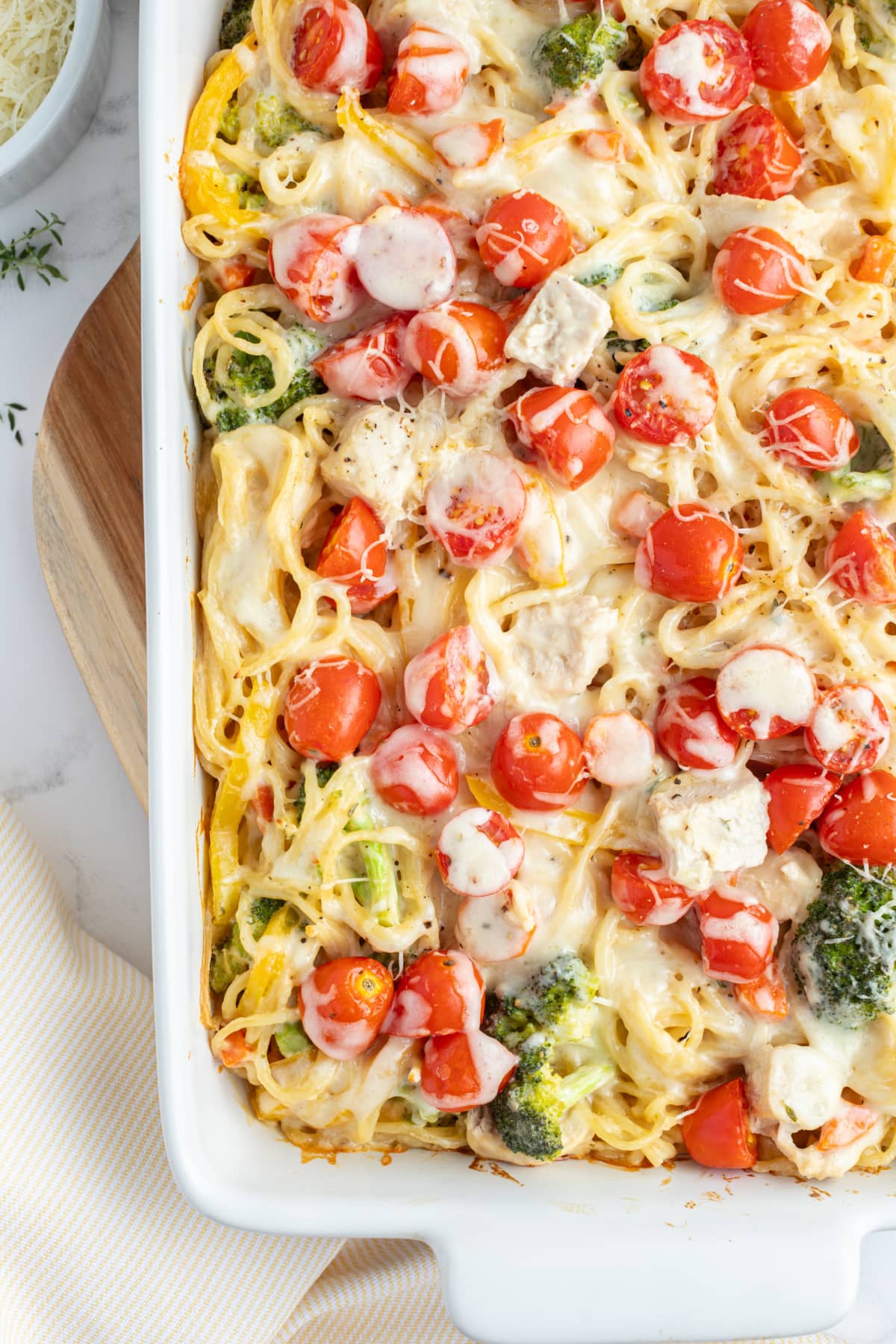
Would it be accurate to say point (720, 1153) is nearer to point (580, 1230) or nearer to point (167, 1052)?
point (580, 1230)

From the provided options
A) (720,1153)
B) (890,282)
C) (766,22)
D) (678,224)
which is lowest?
(720,1153)

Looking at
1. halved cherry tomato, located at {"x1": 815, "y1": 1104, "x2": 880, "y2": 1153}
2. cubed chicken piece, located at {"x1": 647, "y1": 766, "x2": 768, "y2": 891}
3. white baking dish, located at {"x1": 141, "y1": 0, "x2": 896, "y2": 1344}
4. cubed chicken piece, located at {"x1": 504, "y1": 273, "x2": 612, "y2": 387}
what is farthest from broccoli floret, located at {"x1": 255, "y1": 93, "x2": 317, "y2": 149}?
halved cherry tomato, located at {"x1": 815, "y1": 1104, "x2": 880, "y2": 1153}

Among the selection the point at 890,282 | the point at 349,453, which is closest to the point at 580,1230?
the point at 349,453

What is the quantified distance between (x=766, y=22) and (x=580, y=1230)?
2843 millimetres

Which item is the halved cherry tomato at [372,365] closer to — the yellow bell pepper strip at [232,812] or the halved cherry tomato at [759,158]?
the yellow bell pepper strip at [232,812]

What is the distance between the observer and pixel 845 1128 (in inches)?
115

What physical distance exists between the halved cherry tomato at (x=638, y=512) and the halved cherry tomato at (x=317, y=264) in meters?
0.82

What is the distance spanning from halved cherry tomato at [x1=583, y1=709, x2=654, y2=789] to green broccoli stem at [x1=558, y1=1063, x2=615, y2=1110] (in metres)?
0.69

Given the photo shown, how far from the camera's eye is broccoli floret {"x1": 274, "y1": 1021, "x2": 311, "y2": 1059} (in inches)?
115

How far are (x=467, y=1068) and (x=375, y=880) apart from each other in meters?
0.48

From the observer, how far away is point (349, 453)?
2.83 meters

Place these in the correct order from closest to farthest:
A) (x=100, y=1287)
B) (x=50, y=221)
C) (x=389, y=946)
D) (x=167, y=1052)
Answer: (x=167, y=1052), (x=389, y=946), (x=100, y=1287), (x=50, y=221)

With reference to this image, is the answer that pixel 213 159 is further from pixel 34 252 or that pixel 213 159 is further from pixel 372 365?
pixel 34 252

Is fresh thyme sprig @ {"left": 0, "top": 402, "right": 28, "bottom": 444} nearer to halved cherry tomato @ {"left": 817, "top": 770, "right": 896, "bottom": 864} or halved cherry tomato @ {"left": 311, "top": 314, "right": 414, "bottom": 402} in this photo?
halved cherry tomato @ {"left": 311, "top": 314, "right": 414, "bottom": 402}
